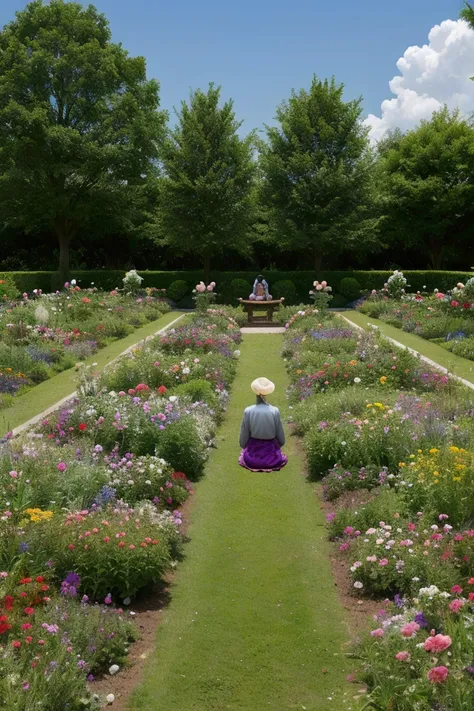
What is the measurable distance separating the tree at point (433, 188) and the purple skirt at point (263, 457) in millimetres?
28348

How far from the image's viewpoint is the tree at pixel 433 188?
32778 millimetres

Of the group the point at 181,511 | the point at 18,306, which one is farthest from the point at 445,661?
the point at 18,306

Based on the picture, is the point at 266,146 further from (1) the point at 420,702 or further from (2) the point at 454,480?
(1) the point at 420,702

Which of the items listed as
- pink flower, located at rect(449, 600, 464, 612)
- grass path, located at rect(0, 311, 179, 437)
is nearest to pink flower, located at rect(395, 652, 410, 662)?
pink flower, located at rect(449, 600, 464, 612)

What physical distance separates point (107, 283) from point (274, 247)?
9788mm

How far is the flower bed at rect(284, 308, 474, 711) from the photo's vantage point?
3.80 meters

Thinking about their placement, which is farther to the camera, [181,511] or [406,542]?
[181,511]

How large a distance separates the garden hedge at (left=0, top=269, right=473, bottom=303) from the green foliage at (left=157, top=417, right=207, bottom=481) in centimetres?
1979

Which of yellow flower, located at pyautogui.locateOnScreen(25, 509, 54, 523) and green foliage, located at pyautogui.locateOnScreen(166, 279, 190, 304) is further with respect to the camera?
green foliage, located at pyautogui.locateOnScreen(166, 279, 190, 304)

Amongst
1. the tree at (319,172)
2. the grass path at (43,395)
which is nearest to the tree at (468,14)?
the tree at (319,172)

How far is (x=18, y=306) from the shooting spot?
17.9 meters

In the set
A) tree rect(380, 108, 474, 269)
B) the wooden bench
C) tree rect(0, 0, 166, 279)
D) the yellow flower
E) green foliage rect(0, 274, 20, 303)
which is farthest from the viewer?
tree rect(380, 108, 474, 269)

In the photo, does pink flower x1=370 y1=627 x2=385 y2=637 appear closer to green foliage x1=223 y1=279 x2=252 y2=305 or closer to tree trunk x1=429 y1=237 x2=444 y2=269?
green foliage x1=223 y1=279 x2=252 y2=305

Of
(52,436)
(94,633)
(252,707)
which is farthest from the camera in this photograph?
(52,436)
